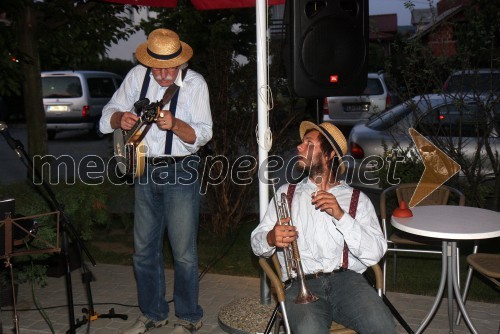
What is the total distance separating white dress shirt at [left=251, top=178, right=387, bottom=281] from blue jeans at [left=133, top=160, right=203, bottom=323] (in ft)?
2.50

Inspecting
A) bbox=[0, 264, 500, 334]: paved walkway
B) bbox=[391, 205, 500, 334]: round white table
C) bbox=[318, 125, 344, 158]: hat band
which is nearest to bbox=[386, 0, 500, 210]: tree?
bbox=[0, 264, 500, 334]: paved walkway

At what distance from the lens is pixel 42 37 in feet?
24.1

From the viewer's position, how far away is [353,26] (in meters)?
4.41

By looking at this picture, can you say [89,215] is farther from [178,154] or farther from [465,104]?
[465,104]

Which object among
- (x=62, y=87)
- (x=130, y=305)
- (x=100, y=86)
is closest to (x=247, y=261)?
(x=130, y=305)

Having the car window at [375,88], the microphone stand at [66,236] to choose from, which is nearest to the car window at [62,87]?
the car window at [375,88]

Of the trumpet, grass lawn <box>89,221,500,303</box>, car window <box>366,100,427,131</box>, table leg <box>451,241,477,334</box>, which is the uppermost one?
car window <box>366,100,427,131</box>

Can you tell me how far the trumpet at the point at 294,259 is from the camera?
10.7ft

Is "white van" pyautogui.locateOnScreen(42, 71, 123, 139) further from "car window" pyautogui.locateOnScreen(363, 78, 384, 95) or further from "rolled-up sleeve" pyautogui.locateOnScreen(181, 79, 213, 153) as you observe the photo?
"rolled-up sleeve" pyautogui.locateOnScreen(181, 79, 213, 153)

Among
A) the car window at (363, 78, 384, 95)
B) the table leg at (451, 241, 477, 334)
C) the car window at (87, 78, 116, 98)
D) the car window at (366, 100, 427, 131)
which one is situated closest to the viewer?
the table leg at (451, 241, 477, 334)

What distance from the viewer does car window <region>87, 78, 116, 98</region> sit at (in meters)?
18.3

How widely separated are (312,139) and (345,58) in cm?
106

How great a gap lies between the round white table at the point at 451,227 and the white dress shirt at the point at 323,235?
1.51 feet

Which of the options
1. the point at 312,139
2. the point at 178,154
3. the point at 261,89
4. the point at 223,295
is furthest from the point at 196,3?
the point at 223,295
